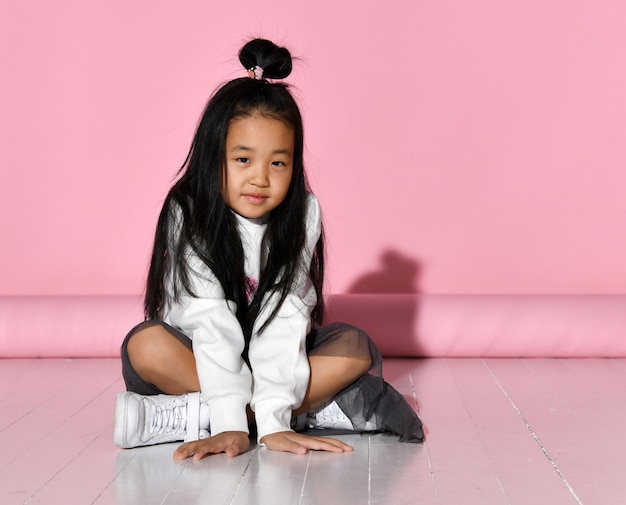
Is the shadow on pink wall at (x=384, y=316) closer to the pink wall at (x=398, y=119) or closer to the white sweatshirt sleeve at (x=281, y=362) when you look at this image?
the pink wall at (x=398, y=119)

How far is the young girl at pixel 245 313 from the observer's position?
158 cm

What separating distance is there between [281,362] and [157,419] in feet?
0.66

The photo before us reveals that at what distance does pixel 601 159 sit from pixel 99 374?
1.26 meters

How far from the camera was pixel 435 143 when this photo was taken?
256 centimetres

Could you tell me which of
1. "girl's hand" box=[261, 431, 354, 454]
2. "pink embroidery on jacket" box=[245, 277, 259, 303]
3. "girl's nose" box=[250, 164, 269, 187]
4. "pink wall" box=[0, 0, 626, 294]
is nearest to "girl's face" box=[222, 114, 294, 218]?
"girl's nose" box=[250, 164, 269, 187]

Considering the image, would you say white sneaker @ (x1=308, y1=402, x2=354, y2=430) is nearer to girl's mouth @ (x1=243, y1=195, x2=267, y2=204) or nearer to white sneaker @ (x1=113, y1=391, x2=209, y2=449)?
white sneaker @ (x1=113, y1=391, x2=209, y2=449)

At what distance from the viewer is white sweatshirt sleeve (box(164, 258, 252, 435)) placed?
5.12ft

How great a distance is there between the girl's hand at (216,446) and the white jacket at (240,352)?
0.02 meters

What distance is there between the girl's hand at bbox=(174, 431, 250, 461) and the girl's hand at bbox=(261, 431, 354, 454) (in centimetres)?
4

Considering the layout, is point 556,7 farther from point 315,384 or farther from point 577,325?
point 315,384

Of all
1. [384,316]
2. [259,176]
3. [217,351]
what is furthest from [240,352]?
[384,316]

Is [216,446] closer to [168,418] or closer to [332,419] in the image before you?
[168,418]

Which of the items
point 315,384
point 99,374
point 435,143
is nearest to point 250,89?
point 315,384

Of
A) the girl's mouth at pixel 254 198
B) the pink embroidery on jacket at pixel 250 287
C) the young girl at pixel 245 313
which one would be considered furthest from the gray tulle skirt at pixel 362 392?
the girl's mouth at pixel 254 198
